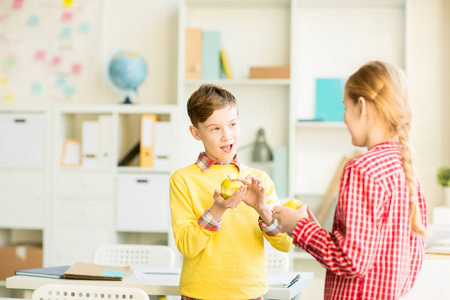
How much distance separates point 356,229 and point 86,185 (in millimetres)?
2918

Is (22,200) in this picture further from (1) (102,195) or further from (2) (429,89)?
(2) (429,89)

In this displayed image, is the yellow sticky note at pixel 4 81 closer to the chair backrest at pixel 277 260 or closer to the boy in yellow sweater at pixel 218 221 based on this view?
the chair backrest at pixel 277 260

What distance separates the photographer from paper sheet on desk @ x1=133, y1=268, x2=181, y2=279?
2154 millimetres

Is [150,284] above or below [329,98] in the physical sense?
below

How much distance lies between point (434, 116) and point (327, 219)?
103 centimetres

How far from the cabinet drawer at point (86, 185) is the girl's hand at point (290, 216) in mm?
2643

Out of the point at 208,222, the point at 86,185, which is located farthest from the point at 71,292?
the point at 86,185

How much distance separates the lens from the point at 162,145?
12.5 feet

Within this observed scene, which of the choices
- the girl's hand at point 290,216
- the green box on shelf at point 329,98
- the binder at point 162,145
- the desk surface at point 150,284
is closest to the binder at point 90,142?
the binder at point 162,145

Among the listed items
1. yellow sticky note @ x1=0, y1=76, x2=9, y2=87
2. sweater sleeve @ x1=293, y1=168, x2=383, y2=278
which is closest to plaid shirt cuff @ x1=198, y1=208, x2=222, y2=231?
sweater sleeve @ x1=293, y1=168, x2=383, y2=278

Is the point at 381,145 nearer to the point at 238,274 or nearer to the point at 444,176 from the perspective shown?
the point at 238,274

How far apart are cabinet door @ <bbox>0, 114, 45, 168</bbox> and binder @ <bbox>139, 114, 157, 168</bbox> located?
27.2 inches

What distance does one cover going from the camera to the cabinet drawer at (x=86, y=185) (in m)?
3.86

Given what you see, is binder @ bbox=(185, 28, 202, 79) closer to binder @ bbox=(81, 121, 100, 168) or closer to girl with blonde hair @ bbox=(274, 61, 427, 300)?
binder @ bbox=(81, 121, 100, 168)
